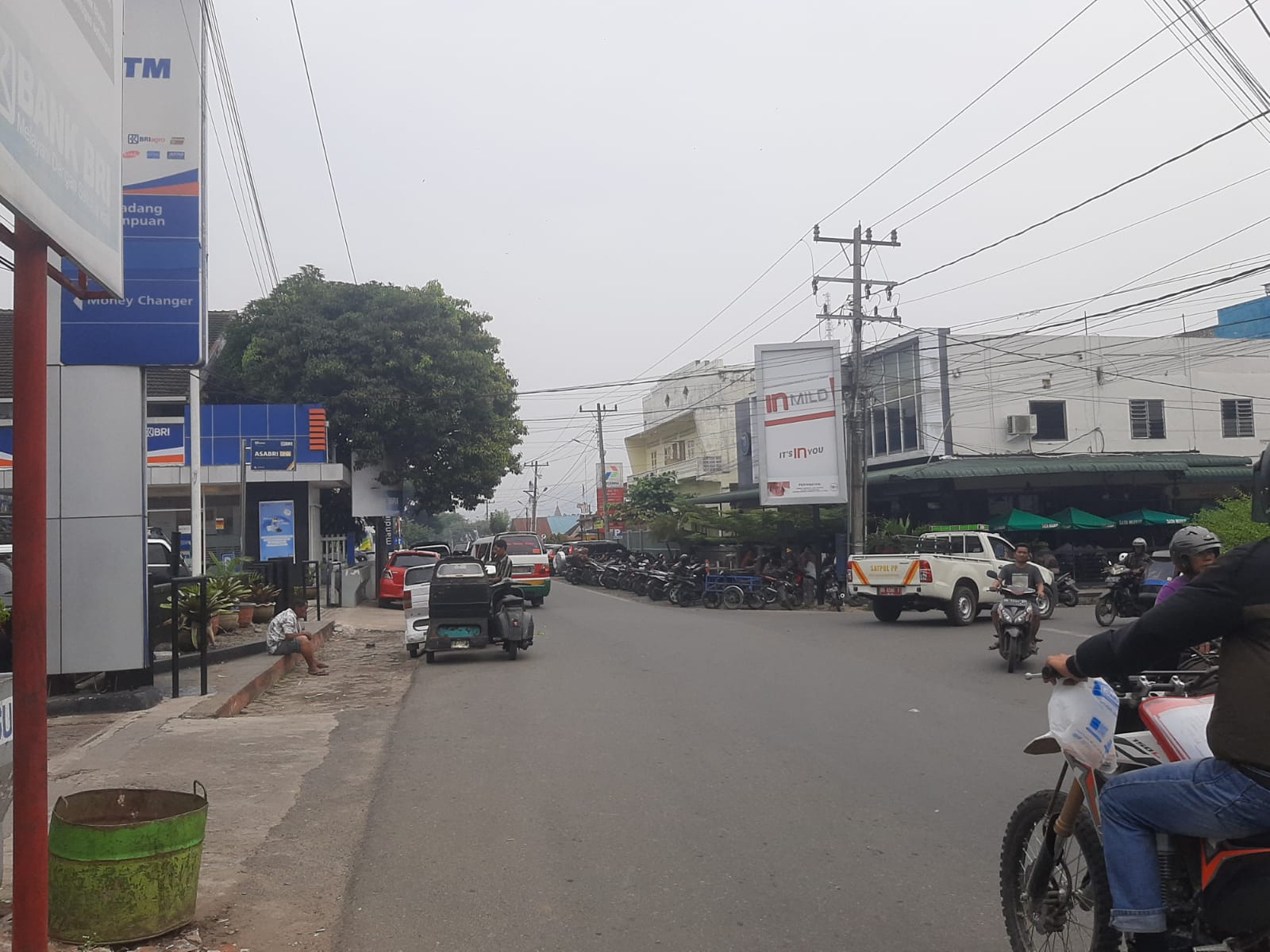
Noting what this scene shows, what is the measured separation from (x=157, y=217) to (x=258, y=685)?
5.66 metres

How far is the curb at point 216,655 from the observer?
46.2 feet

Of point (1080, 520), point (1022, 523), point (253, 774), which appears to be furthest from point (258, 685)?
point (1080, 520)

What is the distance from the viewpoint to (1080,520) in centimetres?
3275

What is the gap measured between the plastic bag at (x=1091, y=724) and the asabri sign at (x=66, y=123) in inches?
153

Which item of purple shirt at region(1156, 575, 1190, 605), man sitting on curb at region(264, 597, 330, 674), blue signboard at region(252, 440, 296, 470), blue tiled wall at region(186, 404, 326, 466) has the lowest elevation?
man sitting on curb at region(264, 597, 330, 674)

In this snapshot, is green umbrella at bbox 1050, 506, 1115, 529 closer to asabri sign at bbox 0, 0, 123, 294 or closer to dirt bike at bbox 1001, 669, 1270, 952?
dirt bike at bbox 1001, 669, 1270, 952

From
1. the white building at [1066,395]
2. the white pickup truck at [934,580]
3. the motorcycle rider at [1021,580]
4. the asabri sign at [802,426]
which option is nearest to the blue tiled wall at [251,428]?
the asabri sign at [802,426]

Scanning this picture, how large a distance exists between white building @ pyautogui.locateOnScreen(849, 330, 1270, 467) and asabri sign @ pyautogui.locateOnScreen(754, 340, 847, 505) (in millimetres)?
4360

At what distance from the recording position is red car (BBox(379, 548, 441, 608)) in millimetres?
29766

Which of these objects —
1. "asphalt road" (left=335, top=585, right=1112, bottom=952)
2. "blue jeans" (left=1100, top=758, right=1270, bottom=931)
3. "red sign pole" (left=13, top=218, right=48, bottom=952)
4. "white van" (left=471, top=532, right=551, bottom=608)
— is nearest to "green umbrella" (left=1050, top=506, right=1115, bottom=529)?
"white van" (left=471, top=532, right=551, bottom=608)

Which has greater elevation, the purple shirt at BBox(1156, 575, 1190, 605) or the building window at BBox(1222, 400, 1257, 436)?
the building window at BBox(1222, 400, 1257, 436)

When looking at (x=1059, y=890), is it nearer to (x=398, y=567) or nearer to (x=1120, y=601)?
(x=1120, y=601)

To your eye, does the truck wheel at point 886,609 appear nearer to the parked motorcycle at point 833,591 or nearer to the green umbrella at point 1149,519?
the parked motorcycle at point 833,591

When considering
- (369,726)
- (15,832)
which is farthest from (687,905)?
(369,726)
